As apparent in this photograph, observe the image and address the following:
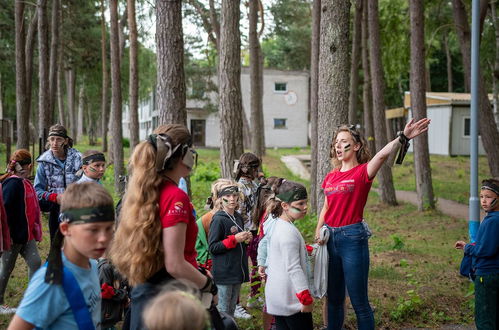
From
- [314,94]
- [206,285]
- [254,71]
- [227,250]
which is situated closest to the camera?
[206,285]

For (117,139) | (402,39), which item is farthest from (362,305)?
(402,39)

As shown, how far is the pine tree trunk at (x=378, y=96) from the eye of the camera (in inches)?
603

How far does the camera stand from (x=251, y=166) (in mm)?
6855

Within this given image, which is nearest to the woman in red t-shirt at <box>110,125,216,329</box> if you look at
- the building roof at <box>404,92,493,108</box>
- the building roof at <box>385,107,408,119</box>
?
the building roof at <box>404,92,493,108</box>

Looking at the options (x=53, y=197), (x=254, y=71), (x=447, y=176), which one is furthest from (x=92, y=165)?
(x=447, y=176)

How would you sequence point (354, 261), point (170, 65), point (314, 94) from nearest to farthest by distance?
point (354, 261) < point (170, 65) < point (314, 94)

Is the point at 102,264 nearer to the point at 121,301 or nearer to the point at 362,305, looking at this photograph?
the point at 121,301

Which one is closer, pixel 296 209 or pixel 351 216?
pixel 296 209

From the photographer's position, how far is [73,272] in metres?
2.82

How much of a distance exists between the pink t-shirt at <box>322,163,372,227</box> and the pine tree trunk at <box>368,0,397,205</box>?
34.2ft

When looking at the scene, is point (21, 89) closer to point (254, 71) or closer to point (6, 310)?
point (254, 71)

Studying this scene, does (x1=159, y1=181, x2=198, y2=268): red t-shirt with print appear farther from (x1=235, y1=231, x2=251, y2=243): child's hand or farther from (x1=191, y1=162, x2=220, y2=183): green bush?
(x1=191, y1=162, x2=220, y2=183): green bush

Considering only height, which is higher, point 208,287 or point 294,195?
point 294,195

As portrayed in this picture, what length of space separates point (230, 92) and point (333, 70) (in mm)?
3347
